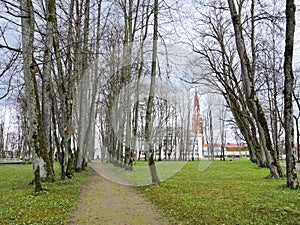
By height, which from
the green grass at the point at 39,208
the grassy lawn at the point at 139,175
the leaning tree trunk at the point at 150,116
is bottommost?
the grassy lawn at the point at 139,175

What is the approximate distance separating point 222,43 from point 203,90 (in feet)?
11.2

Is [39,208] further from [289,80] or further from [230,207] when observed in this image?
[289,80]

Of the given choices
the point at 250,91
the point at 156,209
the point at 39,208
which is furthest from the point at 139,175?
the point at 39,208

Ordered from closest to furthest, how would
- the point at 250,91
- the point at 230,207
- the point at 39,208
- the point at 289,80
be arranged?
the point at 230,207, the point at 39,208, the point at 289,80, the point at 250,91

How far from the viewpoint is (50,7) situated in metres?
11.8

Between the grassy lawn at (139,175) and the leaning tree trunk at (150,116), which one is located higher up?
the leaning tree trunk at (150,116)

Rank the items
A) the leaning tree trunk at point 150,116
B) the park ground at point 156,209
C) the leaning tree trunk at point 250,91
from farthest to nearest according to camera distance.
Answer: the leaning tree trunk at point 150,116, the leaning tree trunk at point 250,91, the park ground at point 156,209

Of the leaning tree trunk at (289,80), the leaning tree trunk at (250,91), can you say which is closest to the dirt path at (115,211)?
the leaning tree trunk at (289,80)

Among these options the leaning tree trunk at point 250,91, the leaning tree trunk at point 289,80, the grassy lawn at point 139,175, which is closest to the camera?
the leaning tree trunk at point 289,80

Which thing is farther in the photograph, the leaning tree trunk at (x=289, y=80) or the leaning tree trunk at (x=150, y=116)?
the leaning tree trunk at (x=150, y=116)

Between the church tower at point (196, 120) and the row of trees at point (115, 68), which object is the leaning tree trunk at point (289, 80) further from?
the church tower at point (196, 120)

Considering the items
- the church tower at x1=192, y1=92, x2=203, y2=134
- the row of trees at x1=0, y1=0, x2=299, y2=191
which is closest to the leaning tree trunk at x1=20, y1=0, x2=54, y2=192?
the row of trees at x1=0, y1=0, x2=299, y2=191

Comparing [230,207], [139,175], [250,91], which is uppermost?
[250,91]

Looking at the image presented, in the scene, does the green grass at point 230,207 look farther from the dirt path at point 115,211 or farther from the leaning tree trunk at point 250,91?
the leaning tree trunk at point 250,91
